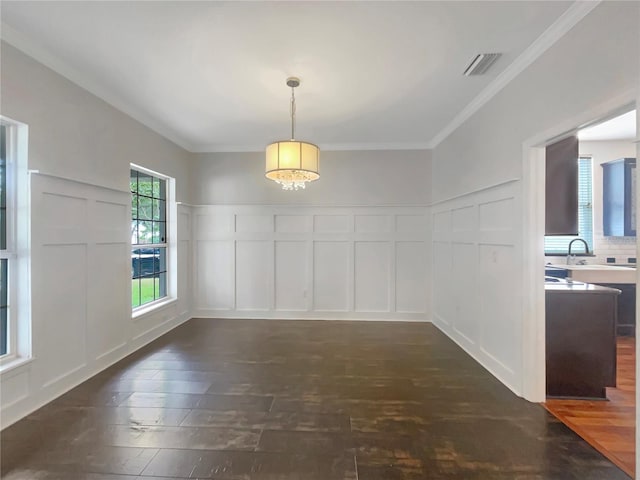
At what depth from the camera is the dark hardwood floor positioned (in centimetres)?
177

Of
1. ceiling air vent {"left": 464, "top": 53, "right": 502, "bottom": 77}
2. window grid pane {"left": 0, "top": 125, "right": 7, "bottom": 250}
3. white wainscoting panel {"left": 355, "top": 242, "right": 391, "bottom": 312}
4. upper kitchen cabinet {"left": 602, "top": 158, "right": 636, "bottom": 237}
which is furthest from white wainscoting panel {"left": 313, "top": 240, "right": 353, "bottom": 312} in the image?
upper kitchen cabinet {"left": 602, "top": 158, "right": 636, "bottom": 237}

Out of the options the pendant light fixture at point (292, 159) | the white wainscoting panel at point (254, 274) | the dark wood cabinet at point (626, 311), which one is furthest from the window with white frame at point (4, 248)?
the dark wood cabinet at point (626, 311)

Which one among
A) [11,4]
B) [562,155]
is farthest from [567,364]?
[11,4]

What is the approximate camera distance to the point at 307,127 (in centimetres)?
405

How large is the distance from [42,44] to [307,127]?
264 cm

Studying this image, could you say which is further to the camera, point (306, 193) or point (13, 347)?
point (306, 193)

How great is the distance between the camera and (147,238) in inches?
163

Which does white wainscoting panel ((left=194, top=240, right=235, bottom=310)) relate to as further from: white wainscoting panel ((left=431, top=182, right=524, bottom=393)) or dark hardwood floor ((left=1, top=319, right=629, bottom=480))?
white wainscoting panel ((left=431, top=182, right=524, bottom=393))

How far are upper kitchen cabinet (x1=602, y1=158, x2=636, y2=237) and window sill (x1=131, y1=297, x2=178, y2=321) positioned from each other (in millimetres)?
6829

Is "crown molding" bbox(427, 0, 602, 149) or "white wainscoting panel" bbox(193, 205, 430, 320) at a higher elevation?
"crown molding" bbox(427, 0, 602, 149)

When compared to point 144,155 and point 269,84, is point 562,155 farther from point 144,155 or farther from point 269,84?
point 144,155

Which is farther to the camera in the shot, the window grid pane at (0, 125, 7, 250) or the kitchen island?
the kitchen island

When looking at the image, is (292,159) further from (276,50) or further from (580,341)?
(580,341)

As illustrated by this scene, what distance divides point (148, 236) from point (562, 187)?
16.0ft
